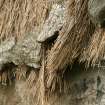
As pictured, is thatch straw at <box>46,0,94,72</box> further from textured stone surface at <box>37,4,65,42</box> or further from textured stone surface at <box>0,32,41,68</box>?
textured stone surface at <box>0,32,41,68</box>

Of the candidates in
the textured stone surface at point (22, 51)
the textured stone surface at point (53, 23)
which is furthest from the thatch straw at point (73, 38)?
the textured stone surface at point (22, 51)

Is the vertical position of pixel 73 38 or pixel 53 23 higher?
pixel 53 23

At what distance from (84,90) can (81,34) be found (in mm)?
372

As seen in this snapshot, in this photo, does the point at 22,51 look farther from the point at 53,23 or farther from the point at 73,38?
the point at 73,38

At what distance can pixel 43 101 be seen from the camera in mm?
2990

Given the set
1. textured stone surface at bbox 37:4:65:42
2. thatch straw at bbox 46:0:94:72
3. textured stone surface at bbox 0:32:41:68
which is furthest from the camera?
textured stone surface at bbox 0:32:41:68

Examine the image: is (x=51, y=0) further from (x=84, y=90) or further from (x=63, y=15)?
(x=84, y=90)

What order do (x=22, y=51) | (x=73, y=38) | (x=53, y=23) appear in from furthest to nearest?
(x=22, y=51) → (x=53, y=23) → (x=73, y=38)

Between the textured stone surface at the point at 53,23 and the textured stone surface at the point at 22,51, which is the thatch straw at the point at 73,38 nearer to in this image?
the textured stone surface at the point at 53,23

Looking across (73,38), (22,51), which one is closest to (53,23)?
(73,38)

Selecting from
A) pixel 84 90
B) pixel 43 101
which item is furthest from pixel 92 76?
pixel 43 101

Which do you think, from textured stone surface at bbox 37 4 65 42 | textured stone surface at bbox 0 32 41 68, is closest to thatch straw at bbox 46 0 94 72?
textured stone surface at bbox 37 4 65 42

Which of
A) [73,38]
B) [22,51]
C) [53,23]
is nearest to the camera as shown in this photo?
[73,38]

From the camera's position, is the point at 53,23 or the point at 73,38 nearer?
the point at 73,38
